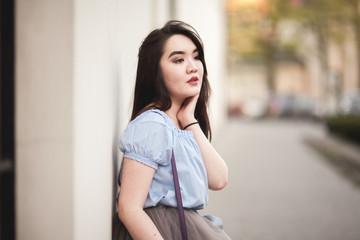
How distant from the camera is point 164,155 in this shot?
72.7 inches

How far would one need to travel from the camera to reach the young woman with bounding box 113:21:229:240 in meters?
1.81

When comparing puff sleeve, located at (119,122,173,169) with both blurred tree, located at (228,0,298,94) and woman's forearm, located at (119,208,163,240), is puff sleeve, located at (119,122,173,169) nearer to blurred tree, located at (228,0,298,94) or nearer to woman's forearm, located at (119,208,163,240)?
woman's forearm, located at (119,208,163,240)

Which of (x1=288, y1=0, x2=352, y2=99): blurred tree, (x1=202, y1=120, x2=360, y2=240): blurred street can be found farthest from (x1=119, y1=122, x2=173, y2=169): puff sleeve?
(x1=288, y1=0, x2=352, y2=99): blurred tree

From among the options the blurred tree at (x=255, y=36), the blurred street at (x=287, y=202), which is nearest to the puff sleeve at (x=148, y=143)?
the blurred street at (x=287, y=202)

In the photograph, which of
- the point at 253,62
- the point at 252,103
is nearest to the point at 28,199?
the point at 252,103

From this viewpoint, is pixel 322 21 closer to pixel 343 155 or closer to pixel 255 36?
pixel 255 36

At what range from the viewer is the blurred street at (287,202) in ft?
15.9

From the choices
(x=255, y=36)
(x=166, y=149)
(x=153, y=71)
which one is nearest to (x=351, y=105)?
(x=255, y=36)

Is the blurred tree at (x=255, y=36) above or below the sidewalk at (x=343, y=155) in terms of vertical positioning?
above

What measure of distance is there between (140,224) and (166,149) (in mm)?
328

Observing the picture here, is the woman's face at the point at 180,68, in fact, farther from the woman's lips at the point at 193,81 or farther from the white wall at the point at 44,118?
the white wall at the point at 44,118

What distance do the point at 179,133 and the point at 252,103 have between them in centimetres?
3262

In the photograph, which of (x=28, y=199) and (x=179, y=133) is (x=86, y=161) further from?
(x=179, y=133)
